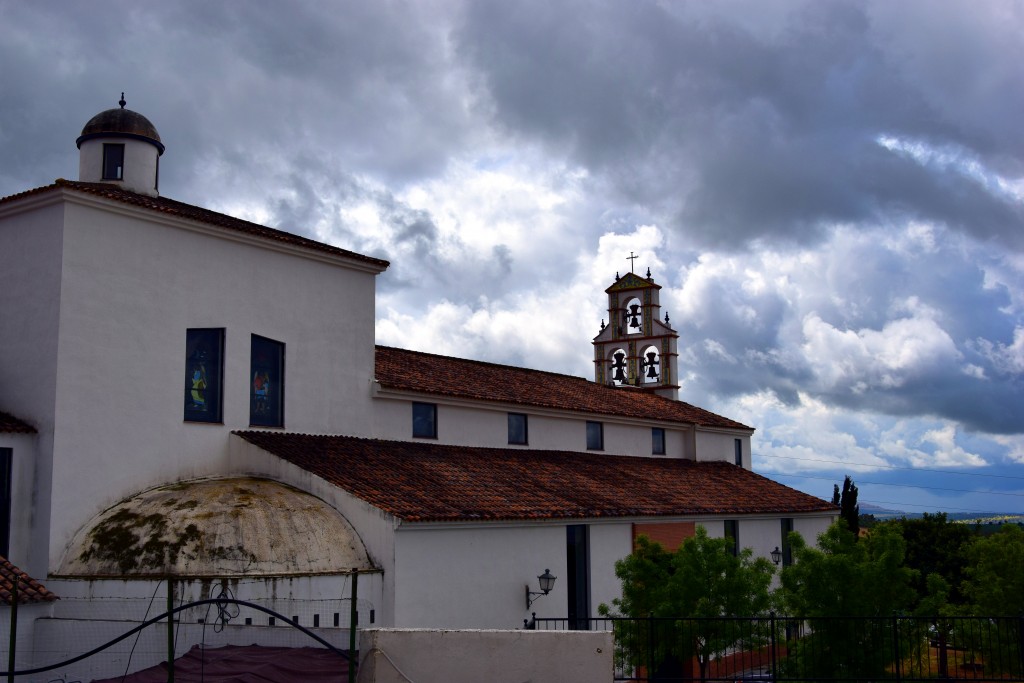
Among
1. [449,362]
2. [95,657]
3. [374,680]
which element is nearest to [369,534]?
[95,657]

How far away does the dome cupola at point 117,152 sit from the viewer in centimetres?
2528

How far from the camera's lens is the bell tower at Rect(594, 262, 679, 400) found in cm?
4341

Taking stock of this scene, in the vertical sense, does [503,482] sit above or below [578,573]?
above

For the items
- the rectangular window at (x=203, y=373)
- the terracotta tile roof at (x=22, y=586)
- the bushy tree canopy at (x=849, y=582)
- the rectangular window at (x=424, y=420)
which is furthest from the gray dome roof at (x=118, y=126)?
the bushy tree canopy at (x=849, y=582)

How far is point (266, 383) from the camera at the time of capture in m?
24.2

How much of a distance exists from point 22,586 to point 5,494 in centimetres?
208

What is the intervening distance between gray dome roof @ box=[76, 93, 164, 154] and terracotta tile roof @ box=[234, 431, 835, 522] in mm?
8376

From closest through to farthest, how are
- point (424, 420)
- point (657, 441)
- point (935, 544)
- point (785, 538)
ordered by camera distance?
point (424, 420)
point (785, 538)
point (657, 441)
point (935, 544)

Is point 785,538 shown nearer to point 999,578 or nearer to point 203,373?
point 999,578

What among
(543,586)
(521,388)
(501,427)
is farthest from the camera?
(521,388)

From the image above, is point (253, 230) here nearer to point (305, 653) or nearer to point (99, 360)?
point (99, 360)

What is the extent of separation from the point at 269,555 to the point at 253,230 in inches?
335

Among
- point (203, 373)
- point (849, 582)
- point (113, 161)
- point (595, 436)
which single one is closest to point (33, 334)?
point (203, 373)

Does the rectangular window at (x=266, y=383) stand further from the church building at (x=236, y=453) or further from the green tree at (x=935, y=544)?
the green tree at (x=935, y=544)
